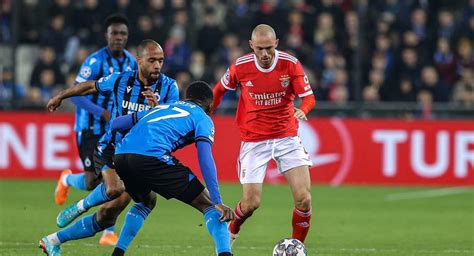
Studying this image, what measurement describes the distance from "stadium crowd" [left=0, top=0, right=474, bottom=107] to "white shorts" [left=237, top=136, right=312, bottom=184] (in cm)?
857

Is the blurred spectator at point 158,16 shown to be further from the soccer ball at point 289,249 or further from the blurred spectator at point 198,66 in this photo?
the soccer ball at point 289,249

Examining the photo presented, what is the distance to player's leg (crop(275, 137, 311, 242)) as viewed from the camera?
9172 millimetres

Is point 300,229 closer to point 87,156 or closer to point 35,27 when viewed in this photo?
point 87,156

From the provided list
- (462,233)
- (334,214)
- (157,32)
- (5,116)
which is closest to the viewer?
(462,233)

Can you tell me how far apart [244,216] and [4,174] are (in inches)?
347

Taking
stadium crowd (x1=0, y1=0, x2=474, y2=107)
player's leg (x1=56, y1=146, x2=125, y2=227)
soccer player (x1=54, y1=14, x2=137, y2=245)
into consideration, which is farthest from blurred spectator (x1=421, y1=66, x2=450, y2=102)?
player's leg (x1=56, y1=146, x2=125, y2=227)

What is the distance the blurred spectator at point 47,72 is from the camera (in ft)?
58.7

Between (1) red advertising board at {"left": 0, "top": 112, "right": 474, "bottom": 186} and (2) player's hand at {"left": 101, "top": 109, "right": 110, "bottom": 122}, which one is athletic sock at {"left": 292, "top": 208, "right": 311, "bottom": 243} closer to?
(2) player's hand at {"left": 101, "top": 109, "right": 110, "bottom": 122}

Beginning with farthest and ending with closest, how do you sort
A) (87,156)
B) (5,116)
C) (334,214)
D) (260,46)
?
(5,116), (334,214), (87,156), (260,46)

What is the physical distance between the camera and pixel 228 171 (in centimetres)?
1753

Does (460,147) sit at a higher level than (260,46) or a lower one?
lower

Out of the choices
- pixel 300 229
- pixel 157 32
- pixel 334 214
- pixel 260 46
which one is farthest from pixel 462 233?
pixel 157 32

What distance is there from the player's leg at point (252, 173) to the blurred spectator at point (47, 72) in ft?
29.7

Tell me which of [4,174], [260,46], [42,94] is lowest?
[4,174]
